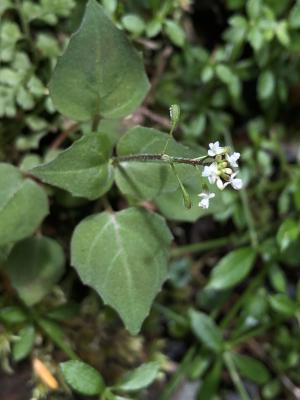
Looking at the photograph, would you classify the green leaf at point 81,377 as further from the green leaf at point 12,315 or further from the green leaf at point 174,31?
the green leaf at point 174,31

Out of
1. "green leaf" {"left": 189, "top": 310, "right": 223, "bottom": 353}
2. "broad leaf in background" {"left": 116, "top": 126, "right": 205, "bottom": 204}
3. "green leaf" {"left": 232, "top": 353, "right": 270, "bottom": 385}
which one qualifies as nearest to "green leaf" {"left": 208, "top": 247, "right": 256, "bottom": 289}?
"green leaf" {"left": 189, "top": 310, "right": 223, "bottom": 353}

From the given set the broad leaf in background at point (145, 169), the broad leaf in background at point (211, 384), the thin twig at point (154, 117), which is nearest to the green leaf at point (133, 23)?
the thin twig at point (154, 117)

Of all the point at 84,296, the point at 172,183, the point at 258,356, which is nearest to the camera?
the point at 172,183

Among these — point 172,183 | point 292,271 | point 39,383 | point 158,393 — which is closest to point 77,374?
point 39,383

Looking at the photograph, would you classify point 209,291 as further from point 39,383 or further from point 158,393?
point 39,383

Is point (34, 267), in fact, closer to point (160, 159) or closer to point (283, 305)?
point (160, 159)
